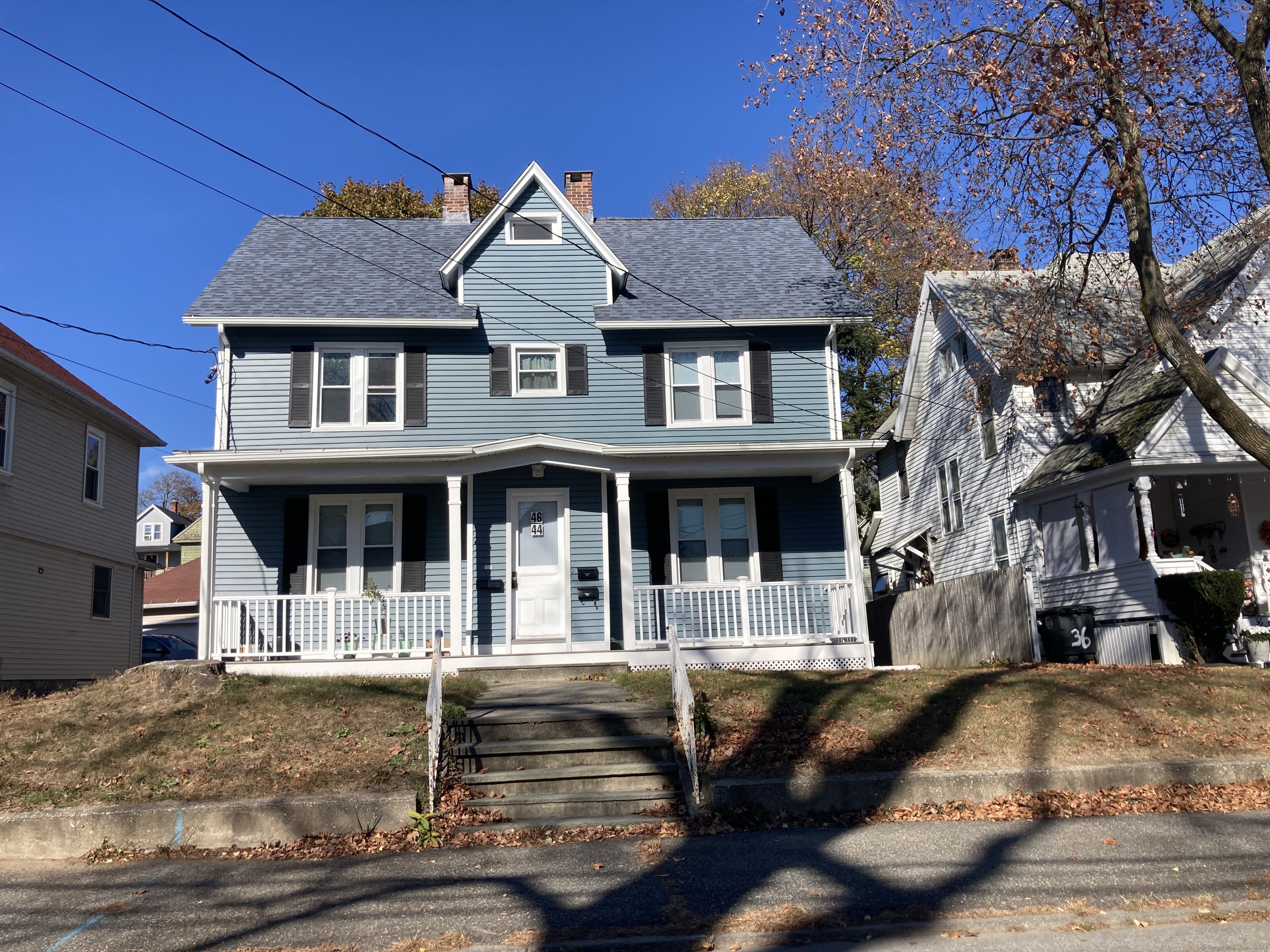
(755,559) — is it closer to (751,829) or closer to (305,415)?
(305,415)

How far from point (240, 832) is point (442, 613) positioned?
7174mm

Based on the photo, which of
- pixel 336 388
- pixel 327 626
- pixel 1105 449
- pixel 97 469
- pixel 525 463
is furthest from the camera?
pixel 97 469

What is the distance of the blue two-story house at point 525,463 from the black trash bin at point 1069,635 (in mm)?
4136

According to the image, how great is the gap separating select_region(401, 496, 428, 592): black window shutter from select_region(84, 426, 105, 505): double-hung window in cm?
949

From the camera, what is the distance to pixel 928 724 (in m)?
9.56

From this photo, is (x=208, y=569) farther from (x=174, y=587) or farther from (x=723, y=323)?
(x=174, y=587)

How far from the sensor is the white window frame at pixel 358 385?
1579 cm

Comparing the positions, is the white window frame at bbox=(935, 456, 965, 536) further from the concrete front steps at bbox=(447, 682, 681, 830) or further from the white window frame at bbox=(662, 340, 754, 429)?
the concrete front steps at bbox=(447, 682, 681, 830)

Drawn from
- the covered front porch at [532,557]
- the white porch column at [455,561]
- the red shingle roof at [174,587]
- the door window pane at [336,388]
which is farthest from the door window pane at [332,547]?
the red shingle roof at [174,587]

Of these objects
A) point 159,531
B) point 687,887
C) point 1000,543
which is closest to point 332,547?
point 687,887

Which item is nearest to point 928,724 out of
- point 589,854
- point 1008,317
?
point 589,854

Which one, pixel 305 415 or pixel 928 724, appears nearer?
pixel 928 724

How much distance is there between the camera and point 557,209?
17.0 metres

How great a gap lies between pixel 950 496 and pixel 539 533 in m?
11.9
